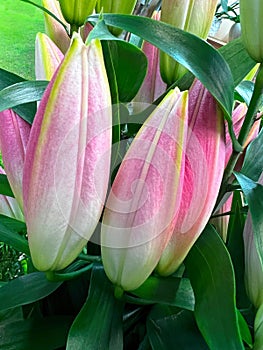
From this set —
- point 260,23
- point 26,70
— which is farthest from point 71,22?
point 26,70

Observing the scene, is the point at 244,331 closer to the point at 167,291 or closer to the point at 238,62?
the point at 167,291

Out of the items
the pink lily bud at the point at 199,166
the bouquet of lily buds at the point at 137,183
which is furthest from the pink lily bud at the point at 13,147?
the pink lily bud at the point at 199,166

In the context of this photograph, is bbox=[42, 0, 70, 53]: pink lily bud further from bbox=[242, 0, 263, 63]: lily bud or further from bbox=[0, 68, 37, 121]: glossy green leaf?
bbox=[242, 0, 263, 63]: lily bud

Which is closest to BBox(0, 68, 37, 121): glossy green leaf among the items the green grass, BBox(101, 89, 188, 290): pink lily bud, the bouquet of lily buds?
the bouquet of lily buds

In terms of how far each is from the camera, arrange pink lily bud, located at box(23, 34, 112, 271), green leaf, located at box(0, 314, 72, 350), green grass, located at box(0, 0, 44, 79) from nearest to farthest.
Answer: pink lily bud, located at box(23, 34, 112, 271), green leaf, located at box(0, 314, 72, 350), green grass, located at box(0, 0, 44, 79)

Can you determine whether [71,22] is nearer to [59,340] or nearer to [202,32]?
[202,32]
